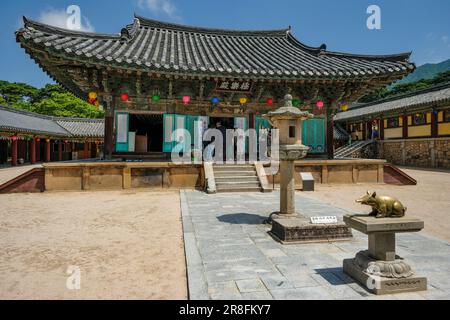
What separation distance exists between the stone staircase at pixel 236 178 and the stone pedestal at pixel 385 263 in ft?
22.7

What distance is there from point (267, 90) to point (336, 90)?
3.04 meters

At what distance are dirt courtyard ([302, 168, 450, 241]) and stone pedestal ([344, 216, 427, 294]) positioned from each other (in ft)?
9.12

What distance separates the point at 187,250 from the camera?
420 cm

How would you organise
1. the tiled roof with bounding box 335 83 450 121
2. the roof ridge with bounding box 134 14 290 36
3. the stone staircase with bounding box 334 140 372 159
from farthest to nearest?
the stone staircase with bounding box 334 140 372 159
the tiled roof with bounding box 335 83 450 121
the roof ridge with bounding box 134 14 290 36

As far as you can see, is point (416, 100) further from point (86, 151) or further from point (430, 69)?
point (430, 69)

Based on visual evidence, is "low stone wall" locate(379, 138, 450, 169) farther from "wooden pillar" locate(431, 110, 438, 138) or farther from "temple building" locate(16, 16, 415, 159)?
"temple building" locate(16, 16, 415, 159)

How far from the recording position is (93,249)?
14.6 ft

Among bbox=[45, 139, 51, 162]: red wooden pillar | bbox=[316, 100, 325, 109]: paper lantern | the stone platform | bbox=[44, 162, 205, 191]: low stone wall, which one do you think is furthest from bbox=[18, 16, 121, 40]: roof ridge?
bbox=[45, 139, 51, 162]: red wooden pillar

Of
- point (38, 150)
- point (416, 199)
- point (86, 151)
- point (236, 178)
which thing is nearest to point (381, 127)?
point (416, 199)

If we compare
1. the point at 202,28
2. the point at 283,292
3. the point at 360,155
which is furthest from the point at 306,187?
the point at 360,155

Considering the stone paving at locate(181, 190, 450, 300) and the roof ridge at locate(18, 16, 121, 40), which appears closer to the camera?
the stone paving at locate(181, 190, 450, 300)

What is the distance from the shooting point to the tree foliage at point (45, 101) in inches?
1517

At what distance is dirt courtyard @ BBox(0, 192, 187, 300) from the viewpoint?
3174mm

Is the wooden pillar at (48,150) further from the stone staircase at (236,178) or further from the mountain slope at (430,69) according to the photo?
the mountain slope at (430,69)
